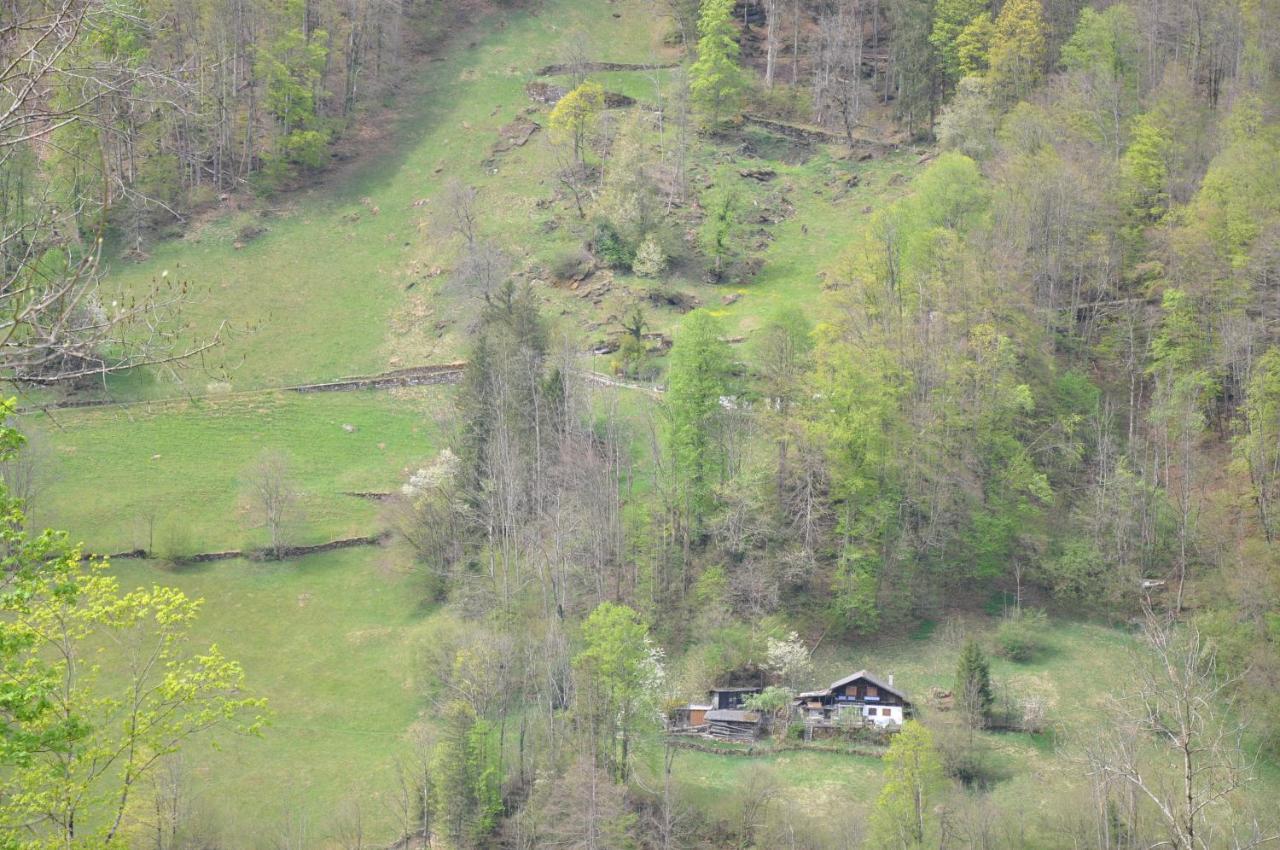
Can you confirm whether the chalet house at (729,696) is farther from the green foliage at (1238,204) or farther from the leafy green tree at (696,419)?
the green foliage at (1238,204)

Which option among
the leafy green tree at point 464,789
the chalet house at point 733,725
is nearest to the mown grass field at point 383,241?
the leafy green tree at point 464,789

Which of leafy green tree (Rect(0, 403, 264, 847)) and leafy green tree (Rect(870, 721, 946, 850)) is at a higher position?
leafy green tree (Rect(0, 403, 264, 847))

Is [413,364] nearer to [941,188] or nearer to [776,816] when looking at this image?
[941,188]

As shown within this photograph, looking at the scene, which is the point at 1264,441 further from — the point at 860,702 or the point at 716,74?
the point at 716,74

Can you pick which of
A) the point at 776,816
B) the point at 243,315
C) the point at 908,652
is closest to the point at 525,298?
the point at 243,315

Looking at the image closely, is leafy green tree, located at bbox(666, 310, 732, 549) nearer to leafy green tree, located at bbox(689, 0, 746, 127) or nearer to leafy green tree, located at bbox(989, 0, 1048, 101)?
leafy green tree, located at bbox(689, 0, 746, 127)

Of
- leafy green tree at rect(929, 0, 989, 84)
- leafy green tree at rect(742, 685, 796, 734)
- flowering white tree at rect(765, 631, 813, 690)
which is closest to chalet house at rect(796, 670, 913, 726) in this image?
leafy green tree at rect(742, 685, 796, 734)
